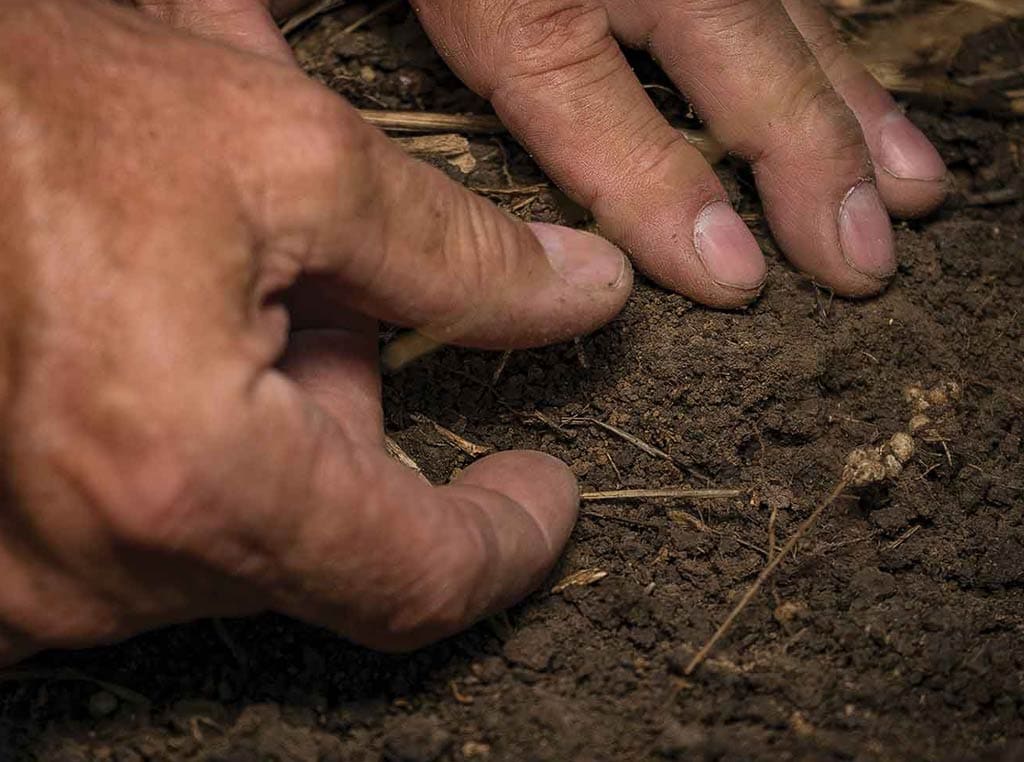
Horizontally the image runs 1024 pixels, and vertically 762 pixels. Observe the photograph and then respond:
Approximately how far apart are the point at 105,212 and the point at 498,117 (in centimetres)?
83

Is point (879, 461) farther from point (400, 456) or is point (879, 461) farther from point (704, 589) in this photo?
point (400, 456)

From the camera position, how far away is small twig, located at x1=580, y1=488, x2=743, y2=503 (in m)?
1.60

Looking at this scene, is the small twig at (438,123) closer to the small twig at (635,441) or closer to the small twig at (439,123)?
the small twig at (439,123)

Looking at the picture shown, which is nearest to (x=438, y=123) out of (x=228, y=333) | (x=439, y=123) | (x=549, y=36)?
(x=439, y=123)

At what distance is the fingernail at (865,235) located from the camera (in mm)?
1708

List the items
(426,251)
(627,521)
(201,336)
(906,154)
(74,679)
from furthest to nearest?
(906,154) < (627,521) < (74,679) < (426,251) < (201,336)

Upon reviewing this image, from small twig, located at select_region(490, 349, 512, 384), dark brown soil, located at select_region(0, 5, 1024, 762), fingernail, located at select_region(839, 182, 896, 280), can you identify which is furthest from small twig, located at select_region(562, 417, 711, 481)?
fingernail, located at select_region(839, 182, 896, 280)

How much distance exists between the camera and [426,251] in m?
1.34

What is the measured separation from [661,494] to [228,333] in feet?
2.33

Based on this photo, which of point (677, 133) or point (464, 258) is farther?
point (677, 133)

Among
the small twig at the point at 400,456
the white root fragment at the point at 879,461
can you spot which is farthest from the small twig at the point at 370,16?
the white root fragment at the point at 879,461

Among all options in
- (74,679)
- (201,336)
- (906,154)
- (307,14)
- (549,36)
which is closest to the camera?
(201,336)

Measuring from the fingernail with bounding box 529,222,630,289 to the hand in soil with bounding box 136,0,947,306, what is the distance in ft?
0.49

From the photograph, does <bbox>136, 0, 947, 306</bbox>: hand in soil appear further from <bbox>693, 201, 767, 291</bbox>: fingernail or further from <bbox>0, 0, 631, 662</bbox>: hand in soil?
<bbox>0, 0, 631, 662</bbox>: hand in soil
